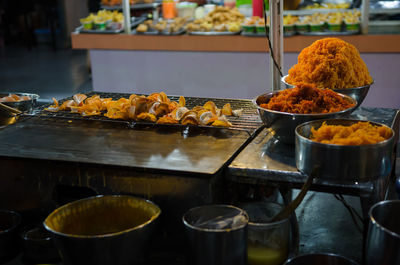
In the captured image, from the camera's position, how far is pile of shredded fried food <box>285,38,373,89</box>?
2348mm

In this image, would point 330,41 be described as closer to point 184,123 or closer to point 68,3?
point 184,123

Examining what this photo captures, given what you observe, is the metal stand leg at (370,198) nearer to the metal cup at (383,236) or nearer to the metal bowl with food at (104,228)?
the metal cup at (383,236)

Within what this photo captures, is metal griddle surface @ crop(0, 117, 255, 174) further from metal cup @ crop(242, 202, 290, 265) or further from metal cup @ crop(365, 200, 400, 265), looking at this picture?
metal cup @ crop(365, 200, 400, 265)

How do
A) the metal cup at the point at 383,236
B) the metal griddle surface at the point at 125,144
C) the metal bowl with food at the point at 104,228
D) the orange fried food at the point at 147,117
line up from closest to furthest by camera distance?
the metal cup at the point at 383,236 < the metal bowl with food at the point at 104,228 < the metal griddle surface at the point at 125,144 < the orange fried food at the point at 147,117

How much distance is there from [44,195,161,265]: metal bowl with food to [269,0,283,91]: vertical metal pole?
1262 millimetres

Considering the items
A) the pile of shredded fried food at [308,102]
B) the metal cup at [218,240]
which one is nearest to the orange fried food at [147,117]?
the pile of shredded fried food at [308,102]

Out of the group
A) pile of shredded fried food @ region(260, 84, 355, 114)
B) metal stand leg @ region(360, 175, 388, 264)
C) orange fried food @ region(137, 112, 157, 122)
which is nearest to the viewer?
metal stand leg @ region(360, 175, 388, 264)

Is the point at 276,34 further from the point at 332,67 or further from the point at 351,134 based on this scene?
the point at 351,134

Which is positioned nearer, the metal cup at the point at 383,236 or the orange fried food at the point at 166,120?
the metal cup at the point at 383,236

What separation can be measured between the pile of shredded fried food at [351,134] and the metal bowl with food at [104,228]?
2.32ft

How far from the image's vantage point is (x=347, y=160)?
168 cm

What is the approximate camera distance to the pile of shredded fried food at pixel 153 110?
2391mm

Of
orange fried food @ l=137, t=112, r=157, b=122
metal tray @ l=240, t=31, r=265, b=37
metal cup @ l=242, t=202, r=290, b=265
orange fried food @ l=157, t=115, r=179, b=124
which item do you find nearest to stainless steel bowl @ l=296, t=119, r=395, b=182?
metal cup @ l=242, t=202, r=290, b=265

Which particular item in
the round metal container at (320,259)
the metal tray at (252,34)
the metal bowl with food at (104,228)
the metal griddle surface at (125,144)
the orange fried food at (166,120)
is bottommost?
the round metal container at (320,259)
